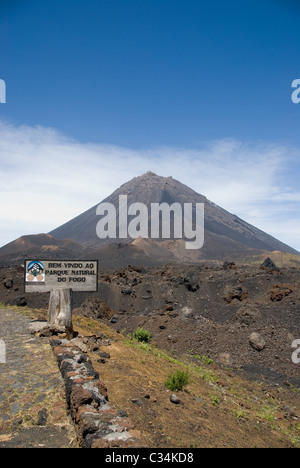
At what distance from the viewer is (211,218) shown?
146m

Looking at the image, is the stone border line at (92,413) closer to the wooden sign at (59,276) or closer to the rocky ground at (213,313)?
the wooden sign at (59,276)

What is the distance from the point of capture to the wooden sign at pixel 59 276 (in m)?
8.00

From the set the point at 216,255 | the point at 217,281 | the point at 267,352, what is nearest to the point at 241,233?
the point at 216,255

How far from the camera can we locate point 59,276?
A: 8023mm

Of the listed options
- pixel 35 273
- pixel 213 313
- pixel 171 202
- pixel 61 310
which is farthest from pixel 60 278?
pixel 171 202

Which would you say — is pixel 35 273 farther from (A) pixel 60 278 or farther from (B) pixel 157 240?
(B) pixel 157 240

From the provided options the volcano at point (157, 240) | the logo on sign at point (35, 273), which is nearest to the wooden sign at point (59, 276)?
the logo on sign at point (35, 273)

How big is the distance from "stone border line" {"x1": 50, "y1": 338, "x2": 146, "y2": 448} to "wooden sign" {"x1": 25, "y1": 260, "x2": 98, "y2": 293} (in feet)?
8.31

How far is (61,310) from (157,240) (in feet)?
329

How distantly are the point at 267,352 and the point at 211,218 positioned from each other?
447 feet

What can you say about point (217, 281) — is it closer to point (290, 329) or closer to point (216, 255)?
point (290, 329)

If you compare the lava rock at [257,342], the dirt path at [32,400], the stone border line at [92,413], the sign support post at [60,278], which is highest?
A: the sign support post at [60,278]

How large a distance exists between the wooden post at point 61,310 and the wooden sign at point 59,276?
14cm

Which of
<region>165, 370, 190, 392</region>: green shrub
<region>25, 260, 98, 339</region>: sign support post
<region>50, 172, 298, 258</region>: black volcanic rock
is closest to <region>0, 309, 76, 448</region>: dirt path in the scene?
<region>25, 260, 98, 339</region>: sign support post
